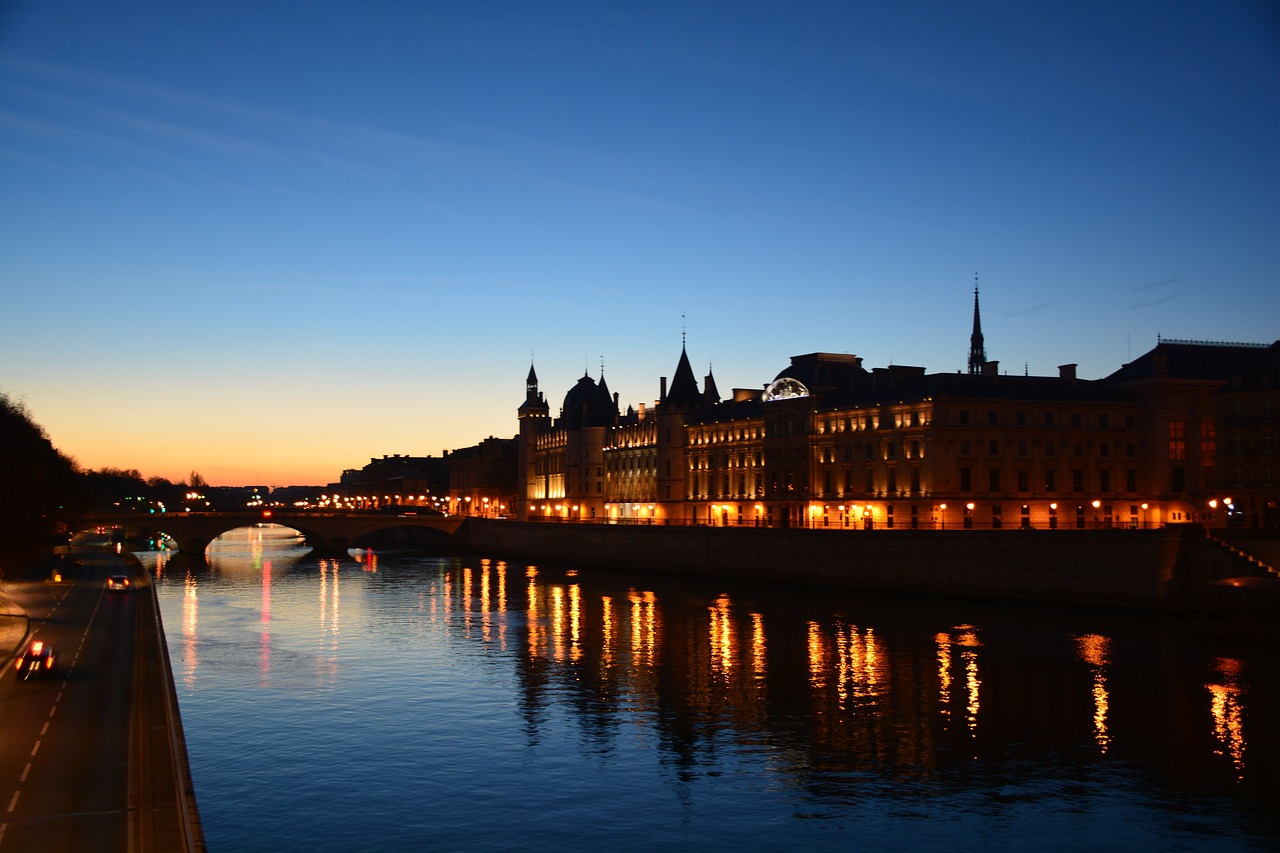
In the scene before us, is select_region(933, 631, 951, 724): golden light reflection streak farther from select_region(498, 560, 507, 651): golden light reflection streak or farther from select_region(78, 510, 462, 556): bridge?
select_region(78, 510, 462, 556): bridge

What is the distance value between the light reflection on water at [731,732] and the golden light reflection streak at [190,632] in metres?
0.31

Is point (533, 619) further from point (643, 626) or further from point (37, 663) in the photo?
point (37, 663)

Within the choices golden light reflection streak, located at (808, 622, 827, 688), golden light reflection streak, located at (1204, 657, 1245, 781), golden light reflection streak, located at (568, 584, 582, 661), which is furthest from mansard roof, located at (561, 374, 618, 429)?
golden light reflection streak, located at (1204, 657, 1245, 781)

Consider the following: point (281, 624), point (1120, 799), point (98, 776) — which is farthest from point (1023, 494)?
point (98, 776)

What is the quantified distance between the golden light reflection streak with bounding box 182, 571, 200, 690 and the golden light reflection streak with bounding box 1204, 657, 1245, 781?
3709cm

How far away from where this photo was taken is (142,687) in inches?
1638

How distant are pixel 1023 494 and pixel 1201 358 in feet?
65.7

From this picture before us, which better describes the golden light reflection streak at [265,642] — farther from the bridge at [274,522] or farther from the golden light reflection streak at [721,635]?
the bridge at [274,522]

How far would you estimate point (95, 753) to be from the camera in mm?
31453

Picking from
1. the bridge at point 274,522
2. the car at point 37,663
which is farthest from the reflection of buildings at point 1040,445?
the car at point 37,663

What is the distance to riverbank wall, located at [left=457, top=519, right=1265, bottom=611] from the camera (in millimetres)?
63531

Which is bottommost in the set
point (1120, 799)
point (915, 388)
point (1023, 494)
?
point (1120, 799)

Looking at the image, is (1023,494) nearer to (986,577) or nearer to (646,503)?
(986,577)

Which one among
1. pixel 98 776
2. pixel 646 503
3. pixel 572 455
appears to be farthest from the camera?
pixel 572 455
